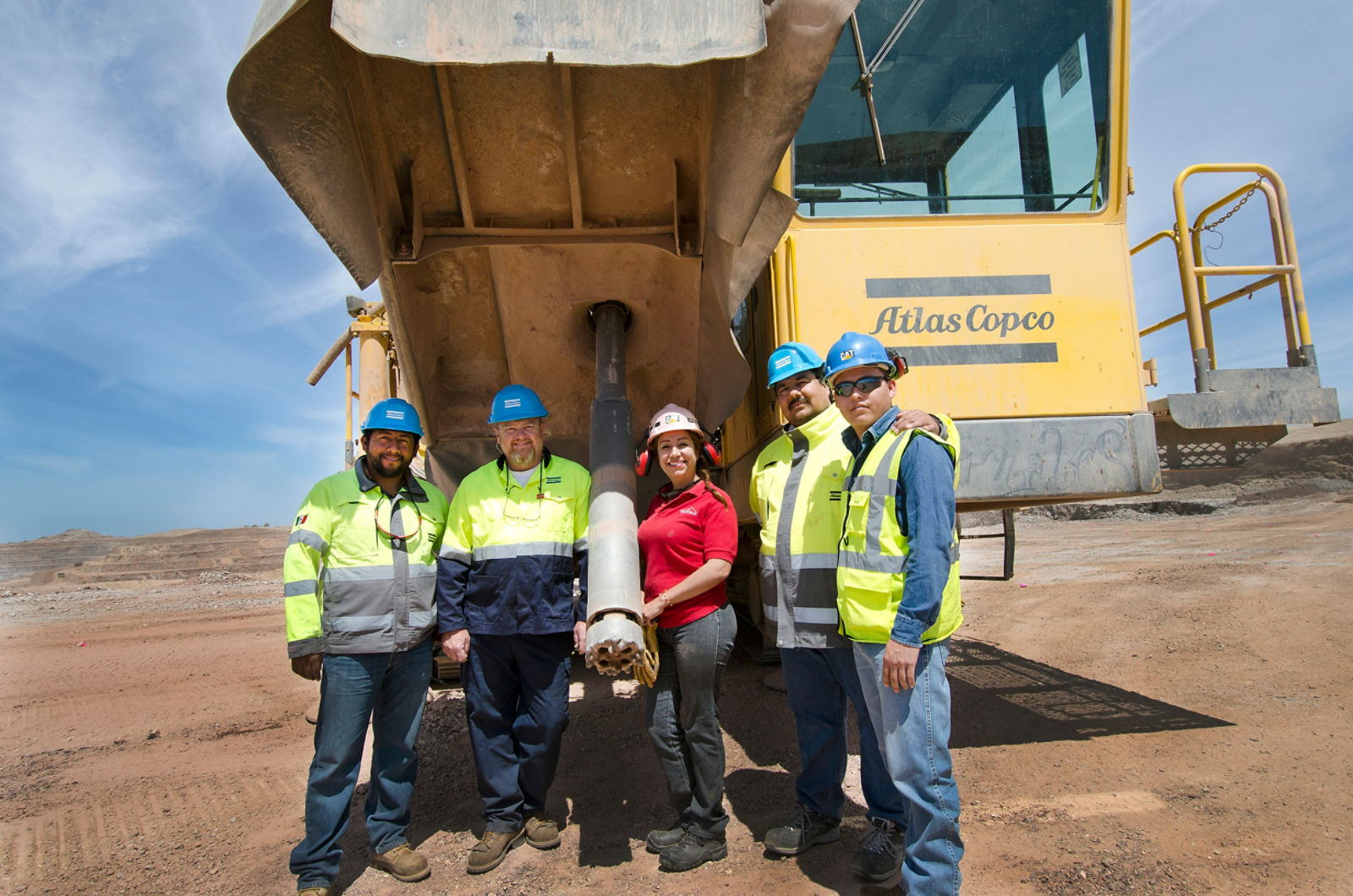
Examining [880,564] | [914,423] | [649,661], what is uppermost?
[914,423]

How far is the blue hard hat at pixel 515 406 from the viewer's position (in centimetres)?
334

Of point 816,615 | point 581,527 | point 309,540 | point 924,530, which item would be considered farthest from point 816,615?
point 309,540

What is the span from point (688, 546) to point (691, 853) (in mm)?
1171

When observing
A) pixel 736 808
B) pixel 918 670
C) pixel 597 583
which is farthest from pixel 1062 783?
pixel 597 583

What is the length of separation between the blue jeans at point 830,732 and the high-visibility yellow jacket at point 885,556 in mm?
413

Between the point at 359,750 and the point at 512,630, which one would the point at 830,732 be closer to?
the point at 512,630

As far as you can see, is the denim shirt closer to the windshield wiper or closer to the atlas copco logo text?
the atlas copco logo text

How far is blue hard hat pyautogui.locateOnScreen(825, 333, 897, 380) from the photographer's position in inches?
104

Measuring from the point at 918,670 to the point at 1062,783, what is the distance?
1880 millimetres

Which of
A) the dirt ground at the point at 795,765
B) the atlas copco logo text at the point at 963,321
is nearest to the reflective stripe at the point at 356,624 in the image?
the dirt ground at the point at 795,765

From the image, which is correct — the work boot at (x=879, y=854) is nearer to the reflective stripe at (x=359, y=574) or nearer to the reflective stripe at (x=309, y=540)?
the reflective stripe at (x=359, y=574)

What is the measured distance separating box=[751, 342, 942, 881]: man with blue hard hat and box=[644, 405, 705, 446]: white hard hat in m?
0.36

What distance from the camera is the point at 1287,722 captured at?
4293 mm

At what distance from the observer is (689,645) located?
9.61ft
